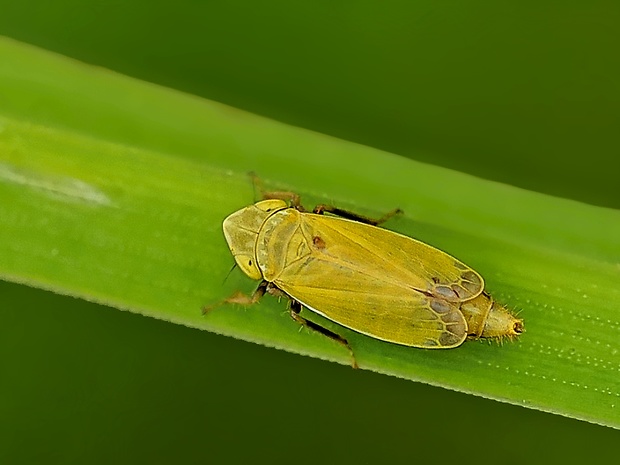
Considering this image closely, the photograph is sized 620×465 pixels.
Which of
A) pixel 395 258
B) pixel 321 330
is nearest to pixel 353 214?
pixel 395 258

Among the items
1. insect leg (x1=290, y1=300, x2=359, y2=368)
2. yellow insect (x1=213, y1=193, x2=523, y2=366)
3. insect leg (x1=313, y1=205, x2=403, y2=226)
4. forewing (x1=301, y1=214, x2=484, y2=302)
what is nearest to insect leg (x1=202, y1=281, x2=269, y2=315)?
yellow insect (x1=213, y1=193, x2=523, y2=366)

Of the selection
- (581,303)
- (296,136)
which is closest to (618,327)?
(581,303)

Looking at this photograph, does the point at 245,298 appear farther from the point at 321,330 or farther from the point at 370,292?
Result: the point at 370,292

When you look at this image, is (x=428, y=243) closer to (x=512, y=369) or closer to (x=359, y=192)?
(x=359, y=192)

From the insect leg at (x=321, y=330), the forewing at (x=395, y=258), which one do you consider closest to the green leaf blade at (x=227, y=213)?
the insect leg at (x=321, y=330)

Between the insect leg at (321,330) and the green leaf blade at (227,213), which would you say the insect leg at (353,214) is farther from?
the insect leg at (321,330)

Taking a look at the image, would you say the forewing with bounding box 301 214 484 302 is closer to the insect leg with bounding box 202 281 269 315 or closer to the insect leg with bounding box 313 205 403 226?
the insect leg with bounding box 313 205 403 226

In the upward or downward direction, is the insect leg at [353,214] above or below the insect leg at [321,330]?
above
